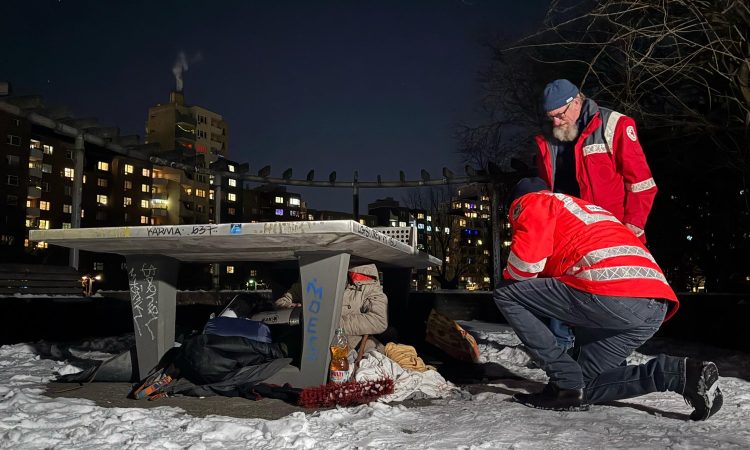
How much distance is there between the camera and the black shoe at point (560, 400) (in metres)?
3.92

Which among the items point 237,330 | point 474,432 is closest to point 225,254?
point 237,330

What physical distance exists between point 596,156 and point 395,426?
2.41 meters

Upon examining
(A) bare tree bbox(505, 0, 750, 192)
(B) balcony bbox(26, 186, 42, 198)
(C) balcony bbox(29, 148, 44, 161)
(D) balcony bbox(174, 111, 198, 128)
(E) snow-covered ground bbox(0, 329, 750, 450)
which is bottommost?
(E) snow-covered ground bbox(0, 329, 750, 450)

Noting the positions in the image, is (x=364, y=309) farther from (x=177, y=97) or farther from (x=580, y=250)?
(x=177, y=97)

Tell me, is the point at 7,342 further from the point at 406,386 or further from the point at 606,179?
the point at 606,179

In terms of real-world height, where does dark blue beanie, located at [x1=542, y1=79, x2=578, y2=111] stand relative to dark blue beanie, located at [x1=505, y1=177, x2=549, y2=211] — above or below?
above

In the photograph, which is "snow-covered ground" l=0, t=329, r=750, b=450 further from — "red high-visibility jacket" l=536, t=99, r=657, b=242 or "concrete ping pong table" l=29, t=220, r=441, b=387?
"red high-visibility jacket" l=536, t=99, r=657, b=242

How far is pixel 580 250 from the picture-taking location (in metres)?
3.68

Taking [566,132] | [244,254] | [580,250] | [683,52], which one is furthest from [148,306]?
[683,52]

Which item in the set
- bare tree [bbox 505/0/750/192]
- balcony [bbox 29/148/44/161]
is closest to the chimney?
balcony [bbox 29/148/44/161]

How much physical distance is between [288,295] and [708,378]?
15.1 feet

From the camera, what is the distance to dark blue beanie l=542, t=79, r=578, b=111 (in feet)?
14.1

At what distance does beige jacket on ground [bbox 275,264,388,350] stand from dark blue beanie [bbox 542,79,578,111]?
2.62 metres

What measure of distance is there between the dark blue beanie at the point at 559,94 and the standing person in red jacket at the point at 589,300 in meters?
0.65
